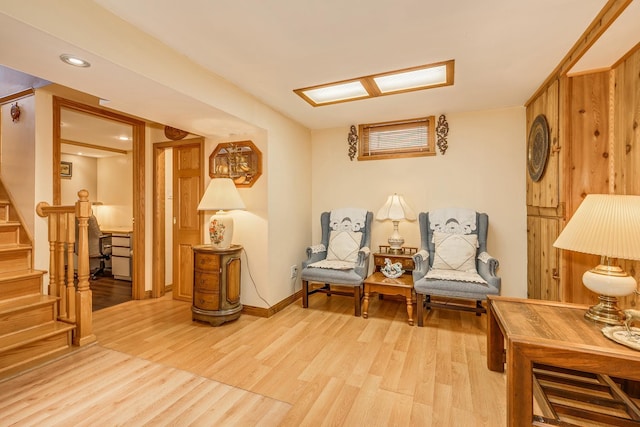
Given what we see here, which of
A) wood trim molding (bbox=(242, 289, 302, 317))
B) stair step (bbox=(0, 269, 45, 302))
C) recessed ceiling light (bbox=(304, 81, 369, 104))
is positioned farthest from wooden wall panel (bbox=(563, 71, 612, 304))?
stair step (bbox=(0, 269, 45, 302))

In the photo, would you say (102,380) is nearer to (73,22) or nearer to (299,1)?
(73,22)

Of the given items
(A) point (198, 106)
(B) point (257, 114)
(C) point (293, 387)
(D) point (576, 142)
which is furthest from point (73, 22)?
(D) point (576, 142)

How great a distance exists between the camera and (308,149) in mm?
4203

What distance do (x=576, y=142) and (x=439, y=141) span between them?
56.7 inches

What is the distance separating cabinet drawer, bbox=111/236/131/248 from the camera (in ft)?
15.0

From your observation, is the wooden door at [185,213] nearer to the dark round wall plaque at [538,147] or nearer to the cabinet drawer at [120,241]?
the cabinet drawer at [120,241]

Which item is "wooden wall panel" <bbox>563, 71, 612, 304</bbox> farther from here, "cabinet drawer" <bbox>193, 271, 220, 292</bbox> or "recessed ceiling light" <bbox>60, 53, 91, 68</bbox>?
"recessed ceiling light" <bbox>60, 53, 91, 68</bbox>

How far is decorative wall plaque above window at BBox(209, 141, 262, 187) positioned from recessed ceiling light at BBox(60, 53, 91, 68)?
163cm

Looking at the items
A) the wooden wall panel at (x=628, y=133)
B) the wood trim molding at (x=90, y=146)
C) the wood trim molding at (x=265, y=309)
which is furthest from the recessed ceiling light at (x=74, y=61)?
the wood trim molding at (x=90, y=146)

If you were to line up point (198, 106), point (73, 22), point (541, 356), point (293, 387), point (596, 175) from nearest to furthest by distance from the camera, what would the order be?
point (541, 356), point (73, 22), point (293, 387), point (596, 175), point (198, 106)

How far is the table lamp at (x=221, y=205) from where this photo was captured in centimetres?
296

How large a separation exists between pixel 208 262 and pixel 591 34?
3.45 meters

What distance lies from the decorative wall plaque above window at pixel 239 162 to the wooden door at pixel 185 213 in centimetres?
36

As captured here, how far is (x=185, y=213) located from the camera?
3707mm
